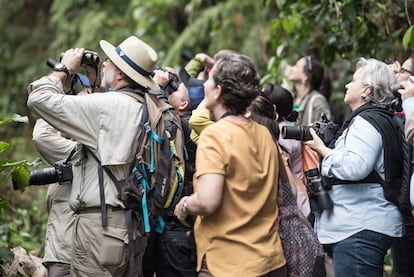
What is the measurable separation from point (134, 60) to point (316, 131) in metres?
1.34

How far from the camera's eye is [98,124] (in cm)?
409

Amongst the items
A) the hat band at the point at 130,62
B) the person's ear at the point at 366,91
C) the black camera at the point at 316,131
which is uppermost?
the hat band at the point at 130,62

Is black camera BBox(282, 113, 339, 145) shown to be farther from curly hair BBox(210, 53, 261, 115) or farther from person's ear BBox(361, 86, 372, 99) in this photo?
curly hair BBox(210, 53, 261, 115)

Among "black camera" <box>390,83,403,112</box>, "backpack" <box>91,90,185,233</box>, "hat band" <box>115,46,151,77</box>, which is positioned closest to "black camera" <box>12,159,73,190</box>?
"backpack" <box>91,90,185,233</box>

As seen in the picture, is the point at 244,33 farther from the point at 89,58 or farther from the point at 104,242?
the point at 104,242

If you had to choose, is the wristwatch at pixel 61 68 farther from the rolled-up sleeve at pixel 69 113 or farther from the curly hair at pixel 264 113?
the curly hair at pixel 264 113

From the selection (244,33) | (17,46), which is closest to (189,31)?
(244,33)

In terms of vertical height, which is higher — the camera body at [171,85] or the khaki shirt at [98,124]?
the camera body at [171,85]

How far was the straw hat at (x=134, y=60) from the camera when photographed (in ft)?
14.0

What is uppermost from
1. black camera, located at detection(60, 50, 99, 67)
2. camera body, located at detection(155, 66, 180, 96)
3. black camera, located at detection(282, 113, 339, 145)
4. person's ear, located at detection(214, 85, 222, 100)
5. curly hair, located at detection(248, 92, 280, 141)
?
black camera, located at detection(60, 50, 99, 67)

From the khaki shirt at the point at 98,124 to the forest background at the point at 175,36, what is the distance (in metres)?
0.77

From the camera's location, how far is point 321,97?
725cm

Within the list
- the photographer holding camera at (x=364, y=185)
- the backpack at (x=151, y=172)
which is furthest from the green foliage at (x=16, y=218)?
the photographer holding camera at (x=364, y=185)

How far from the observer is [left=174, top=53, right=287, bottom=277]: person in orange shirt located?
11.6 ft
